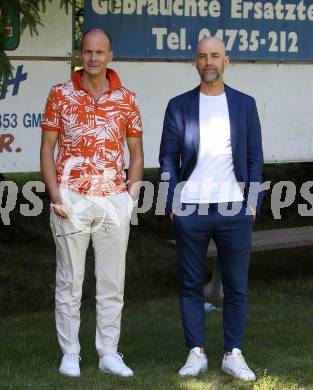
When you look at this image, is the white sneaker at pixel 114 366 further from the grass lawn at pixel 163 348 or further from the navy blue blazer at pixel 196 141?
the navy blue blazer at pixel 196 141

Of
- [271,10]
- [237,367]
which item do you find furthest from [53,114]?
[271,10]

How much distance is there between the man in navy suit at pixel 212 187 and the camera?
563 cm

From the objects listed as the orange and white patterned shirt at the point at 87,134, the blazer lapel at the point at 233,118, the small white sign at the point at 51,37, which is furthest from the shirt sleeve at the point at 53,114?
the small white sign at the point at 51,37

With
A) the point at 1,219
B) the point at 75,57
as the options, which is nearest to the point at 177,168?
the point at 75,57

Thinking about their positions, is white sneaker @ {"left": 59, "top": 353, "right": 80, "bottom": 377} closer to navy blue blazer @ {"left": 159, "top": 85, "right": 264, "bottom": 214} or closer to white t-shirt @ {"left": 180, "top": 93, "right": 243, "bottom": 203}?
navy blue blazer @ {"left": 159, "top": 85, "right": 264, "bottom": 214}

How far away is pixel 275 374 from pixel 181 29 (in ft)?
11.1

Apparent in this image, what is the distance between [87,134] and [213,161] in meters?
0.78

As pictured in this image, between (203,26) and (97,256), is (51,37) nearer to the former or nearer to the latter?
(203,26)

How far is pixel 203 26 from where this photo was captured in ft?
26.7

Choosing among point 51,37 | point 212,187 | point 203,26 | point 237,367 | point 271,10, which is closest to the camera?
point 212,187

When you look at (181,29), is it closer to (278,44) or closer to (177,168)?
(278,44)

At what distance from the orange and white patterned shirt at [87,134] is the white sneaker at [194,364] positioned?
1134 mm

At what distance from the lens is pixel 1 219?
11062 mm

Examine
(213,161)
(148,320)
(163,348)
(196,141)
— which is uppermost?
(196,141)
